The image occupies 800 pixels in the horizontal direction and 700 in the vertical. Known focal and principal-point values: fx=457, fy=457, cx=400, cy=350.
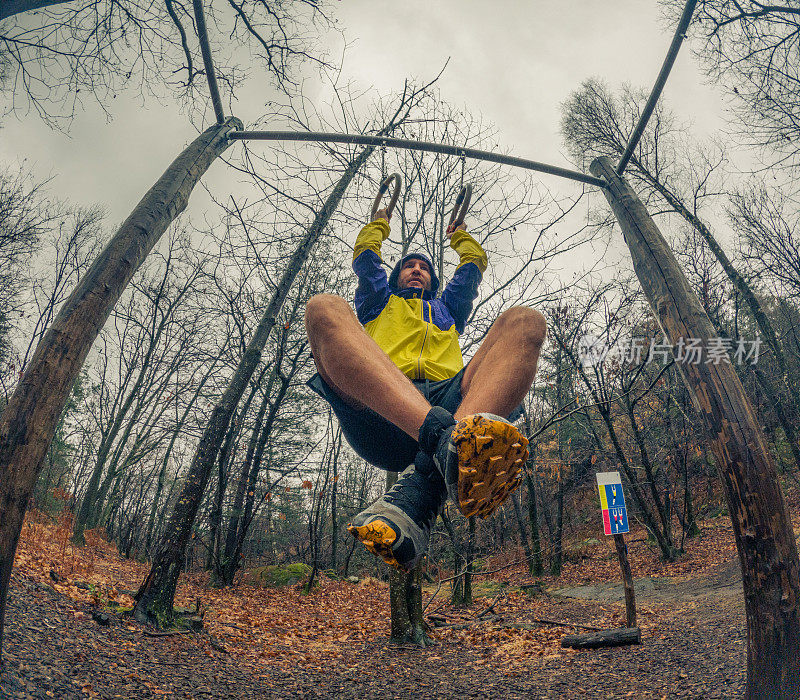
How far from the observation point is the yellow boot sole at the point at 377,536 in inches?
50.0

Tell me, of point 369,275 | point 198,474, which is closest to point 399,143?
point 369,275

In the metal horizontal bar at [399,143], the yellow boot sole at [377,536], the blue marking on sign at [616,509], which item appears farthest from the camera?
the blue marking on sign at [616,509]

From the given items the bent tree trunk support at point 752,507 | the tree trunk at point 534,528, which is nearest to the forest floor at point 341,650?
the bent tree trunk support at point 752,507

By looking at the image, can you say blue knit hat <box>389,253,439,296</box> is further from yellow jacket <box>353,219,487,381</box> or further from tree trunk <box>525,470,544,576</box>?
tree trunk <box>525,470,544,576</box>

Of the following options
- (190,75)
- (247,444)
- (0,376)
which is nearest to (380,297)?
(190,75)

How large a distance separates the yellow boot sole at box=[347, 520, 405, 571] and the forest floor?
2.97 meters

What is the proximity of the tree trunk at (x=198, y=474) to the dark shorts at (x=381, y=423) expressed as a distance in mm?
3480

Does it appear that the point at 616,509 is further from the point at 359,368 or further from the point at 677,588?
the point at 359,368

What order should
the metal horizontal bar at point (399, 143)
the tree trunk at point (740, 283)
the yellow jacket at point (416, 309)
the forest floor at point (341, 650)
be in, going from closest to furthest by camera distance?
the yellow jacket at point (416, 309), the metal horizontal bar at point (399, 143), the forest floor at point (341, 650), the tree trunk at point (740, 283)

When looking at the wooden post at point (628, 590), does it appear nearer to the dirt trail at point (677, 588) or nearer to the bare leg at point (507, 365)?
the dirt trail at point (677, 588)

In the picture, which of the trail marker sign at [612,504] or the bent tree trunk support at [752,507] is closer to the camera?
the bent tree trunk support at [752,507]

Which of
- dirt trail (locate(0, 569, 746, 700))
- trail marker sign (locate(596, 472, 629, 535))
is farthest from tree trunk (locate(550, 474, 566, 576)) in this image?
trail marker sign (locate(596, 472, 629, 535))

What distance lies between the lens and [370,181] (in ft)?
15.5

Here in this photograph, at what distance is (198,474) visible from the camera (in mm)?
5719
